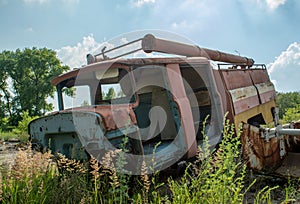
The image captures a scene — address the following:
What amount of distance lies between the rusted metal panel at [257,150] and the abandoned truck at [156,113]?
2 centimetres

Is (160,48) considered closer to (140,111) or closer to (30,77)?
(140,111)

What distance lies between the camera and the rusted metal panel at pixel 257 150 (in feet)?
14.8

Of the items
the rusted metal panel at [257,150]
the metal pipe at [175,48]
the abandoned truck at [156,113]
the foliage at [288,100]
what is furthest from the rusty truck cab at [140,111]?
the foliage at [288,100]

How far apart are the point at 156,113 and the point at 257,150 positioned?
6.80 ft

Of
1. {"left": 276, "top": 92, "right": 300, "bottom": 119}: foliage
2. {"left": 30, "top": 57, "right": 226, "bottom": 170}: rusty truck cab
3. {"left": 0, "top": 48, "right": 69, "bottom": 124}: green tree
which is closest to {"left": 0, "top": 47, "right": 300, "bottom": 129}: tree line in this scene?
{"left": 0, "top": 48, "right": 69, "bottom": 124}: green tree

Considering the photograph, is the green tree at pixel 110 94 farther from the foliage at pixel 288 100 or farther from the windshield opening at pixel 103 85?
the foliage at pixel 288 100

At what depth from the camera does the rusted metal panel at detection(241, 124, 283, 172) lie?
4.51 meters

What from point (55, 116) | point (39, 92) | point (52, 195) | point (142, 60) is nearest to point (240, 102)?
point (142, 60)

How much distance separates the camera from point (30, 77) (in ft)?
101

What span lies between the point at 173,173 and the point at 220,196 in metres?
2.38

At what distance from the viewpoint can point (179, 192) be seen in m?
3.22

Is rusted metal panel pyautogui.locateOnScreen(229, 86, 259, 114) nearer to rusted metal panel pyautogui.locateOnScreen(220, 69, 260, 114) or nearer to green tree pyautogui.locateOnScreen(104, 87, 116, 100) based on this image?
rusted metal panel pyautogui.locateOnScreen(220, 69, 260, 114)

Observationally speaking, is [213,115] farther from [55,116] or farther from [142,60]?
[55,116]

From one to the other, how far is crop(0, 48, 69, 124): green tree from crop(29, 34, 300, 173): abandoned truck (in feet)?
84.0
